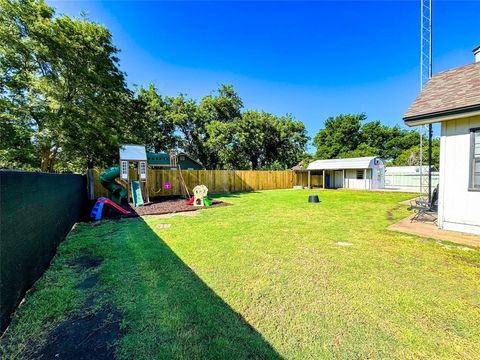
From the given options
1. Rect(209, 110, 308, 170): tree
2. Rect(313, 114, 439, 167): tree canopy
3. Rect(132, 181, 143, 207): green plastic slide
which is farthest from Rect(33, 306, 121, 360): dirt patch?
Rect(313, 114, 439, 167): tree canopy

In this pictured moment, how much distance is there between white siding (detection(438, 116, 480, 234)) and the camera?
4812mm

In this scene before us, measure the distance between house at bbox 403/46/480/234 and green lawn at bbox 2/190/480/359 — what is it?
4.18 feet

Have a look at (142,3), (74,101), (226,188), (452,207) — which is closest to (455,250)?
(452,207)

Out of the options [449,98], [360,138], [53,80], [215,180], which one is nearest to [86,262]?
[449,98]

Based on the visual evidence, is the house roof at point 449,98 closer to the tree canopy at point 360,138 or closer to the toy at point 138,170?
the toy at point 138,170

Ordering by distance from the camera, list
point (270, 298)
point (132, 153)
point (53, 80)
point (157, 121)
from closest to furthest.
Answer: point (270, 298) → point (132, 153) → point (53, 80) → point (157, 121)

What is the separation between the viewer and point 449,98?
5258 millimetres

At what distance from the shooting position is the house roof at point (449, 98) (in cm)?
468

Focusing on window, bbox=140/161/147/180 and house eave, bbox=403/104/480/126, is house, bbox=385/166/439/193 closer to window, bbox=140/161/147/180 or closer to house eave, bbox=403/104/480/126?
house eave, bbox=403/104/480/126

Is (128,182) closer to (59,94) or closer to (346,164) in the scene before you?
(59,94)

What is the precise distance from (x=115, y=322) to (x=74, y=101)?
575 inches

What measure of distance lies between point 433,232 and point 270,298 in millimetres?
4905

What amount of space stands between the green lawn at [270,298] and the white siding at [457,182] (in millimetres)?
1228

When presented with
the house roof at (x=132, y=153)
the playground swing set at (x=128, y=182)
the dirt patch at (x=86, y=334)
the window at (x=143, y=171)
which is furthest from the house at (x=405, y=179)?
the dirt patch at (x=86, y=334)
